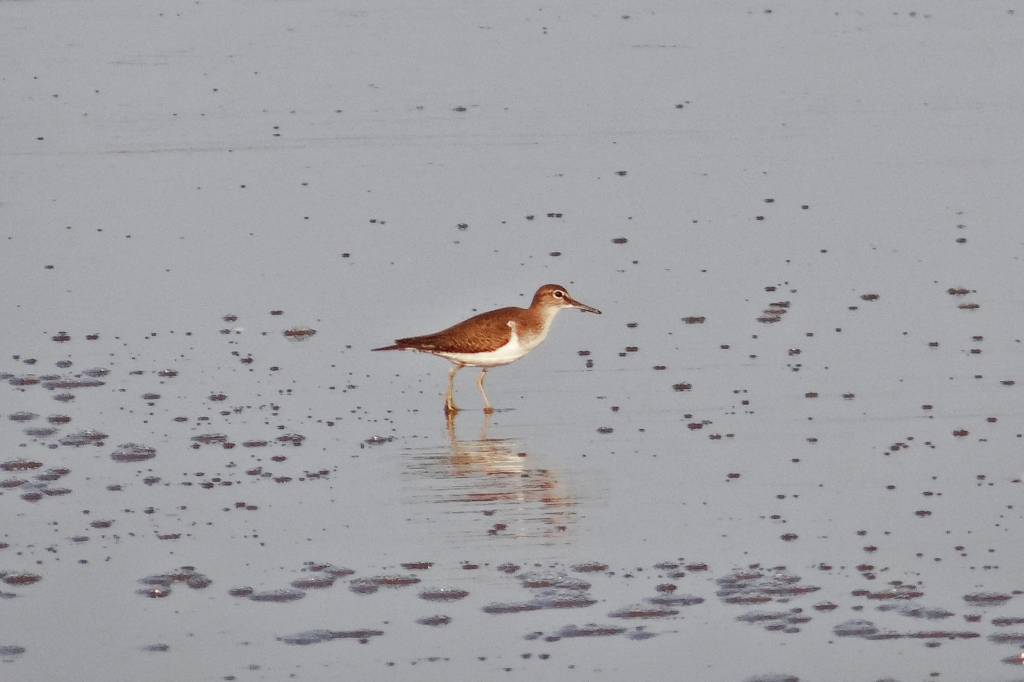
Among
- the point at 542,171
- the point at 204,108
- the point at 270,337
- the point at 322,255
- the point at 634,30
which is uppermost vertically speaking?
the point at 634,30

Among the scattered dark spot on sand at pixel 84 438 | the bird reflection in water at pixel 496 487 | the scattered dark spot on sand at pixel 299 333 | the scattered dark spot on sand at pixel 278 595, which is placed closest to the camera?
the scattered dark spot on sand at pixel 278 595

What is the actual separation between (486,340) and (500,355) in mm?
164

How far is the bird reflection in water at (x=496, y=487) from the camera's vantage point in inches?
491

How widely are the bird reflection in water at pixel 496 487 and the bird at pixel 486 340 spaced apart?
95 cm

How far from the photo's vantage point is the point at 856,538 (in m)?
12.0

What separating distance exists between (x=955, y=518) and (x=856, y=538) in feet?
2.49

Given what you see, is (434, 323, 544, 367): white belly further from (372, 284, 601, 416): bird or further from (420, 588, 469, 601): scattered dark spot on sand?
(420, 588, 469, 601): scattered dark spot on sand

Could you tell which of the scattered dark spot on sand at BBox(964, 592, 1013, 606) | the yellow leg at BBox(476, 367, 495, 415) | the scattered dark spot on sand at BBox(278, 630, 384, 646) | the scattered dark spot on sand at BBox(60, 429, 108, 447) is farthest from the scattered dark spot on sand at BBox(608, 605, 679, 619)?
the scattered dark spot on sand at BBox(60, 429, 108, 447)

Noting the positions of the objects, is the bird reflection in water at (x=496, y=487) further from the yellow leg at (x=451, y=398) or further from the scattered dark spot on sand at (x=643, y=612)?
the scattered dark spot on sand at (x=643, y=612)

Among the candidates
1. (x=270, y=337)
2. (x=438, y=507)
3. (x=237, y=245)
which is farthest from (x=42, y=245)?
(x=438, y=507)

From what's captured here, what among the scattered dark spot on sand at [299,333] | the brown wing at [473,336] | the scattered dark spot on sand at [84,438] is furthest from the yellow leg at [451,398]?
the scattered dark spot on sand at [84,438]

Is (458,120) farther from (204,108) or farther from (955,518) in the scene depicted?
(955,518)

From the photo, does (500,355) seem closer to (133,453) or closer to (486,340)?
(486,340)

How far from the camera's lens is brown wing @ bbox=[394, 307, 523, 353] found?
1515cm
